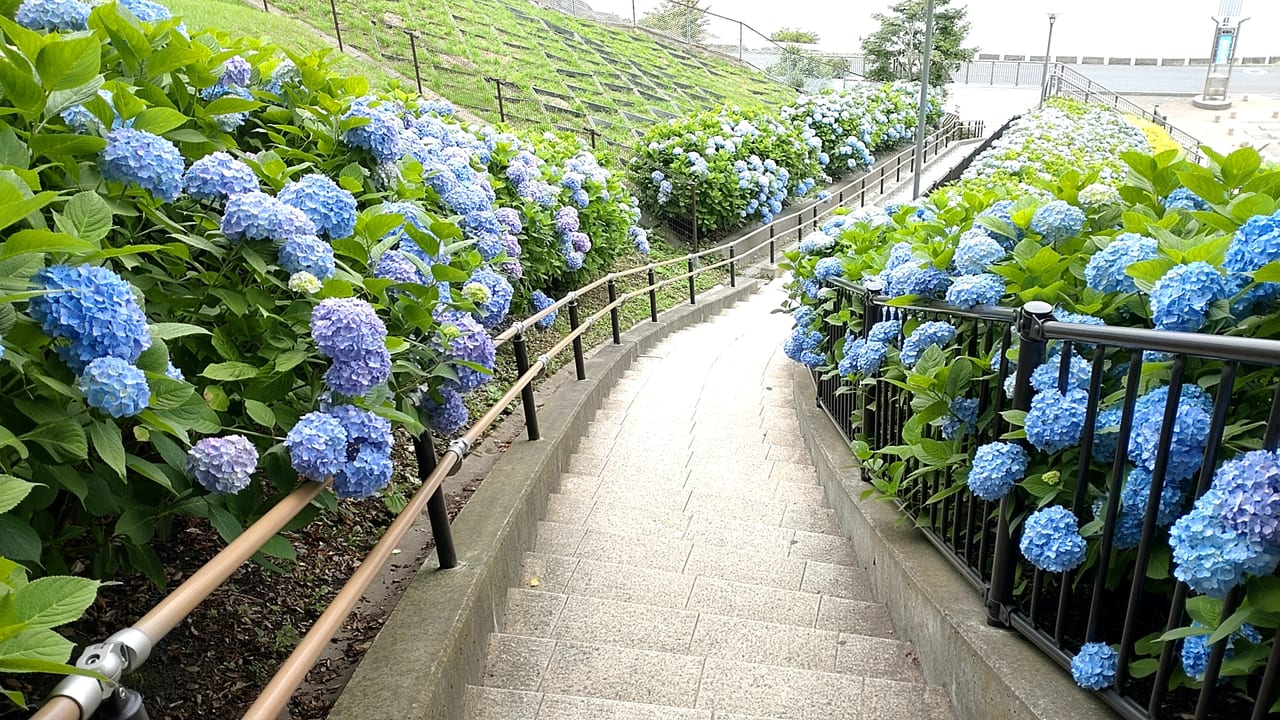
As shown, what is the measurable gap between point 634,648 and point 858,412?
185 centimetres

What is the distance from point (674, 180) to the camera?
1354cm

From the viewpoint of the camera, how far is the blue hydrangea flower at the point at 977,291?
251 cm

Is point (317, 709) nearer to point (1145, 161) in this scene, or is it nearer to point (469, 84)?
point (1145, 161)

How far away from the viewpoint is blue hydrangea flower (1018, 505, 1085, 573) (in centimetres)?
192

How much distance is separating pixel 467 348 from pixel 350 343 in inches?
27.9

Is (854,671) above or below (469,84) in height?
below

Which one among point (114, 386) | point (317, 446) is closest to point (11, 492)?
point (114, 386)

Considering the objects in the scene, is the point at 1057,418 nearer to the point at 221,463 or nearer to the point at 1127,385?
the point at 1127,385

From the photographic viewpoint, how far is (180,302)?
6.39 feet

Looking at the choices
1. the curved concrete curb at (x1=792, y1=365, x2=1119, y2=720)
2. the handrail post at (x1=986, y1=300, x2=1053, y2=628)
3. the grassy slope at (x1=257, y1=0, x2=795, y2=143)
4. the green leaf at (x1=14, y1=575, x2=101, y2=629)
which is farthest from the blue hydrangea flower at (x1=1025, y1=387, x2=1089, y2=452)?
the grassy slope at (x1=257, y1=0, x2=795, y2=143)

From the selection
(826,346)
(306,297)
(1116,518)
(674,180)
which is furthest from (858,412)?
(674,180)

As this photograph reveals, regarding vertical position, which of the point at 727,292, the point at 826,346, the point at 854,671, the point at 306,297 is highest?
the point at 306,297

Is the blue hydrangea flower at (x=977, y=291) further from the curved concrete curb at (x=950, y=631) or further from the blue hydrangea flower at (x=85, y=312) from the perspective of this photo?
the blue hydrangea flower at (x=85, y=312)

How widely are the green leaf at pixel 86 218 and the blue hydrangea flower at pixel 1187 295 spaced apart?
2.20 metres
